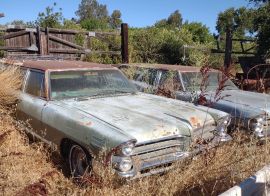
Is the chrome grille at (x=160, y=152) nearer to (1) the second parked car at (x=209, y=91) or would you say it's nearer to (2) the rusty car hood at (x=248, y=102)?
(1) the second parked car at (x=209, y=91)

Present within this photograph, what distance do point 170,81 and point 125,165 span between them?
11.7ft

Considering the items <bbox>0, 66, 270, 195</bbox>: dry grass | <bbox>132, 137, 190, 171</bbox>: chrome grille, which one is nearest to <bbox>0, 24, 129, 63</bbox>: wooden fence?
<bbox>0, 66, 270, 195</bbox>: dry grass

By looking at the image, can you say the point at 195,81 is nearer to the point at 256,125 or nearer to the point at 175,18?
the point at 256,125

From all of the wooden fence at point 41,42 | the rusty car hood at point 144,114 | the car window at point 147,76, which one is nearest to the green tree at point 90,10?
the wooden fence at point 41,42

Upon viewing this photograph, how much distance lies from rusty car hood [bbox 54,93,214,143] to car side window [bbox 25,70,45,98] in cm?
51

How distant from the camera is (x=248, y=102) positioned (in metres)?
6.49

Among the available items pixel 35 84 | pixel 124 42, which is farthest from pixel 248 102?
pixel 124 42

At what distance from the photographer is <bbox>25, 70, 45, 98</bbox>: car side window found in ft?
18.5

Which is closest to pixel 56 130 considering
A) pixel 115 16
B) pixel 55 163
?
pixel 55 163

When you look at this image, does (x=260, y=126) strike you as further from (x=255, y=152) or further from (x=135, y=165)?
(x=135, y=165)

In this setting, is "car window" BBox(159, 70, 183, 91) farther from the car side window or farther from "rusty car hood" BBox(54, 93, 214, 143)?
the car side window

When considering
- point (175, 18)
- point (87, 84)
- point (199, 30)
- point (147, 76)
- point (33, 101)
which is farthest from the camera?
point (175, 18)

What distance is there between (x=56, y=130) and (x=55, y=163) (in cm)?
53

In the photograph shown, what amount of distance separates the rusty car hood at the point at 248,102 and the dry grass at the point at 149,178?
2.30 ft
